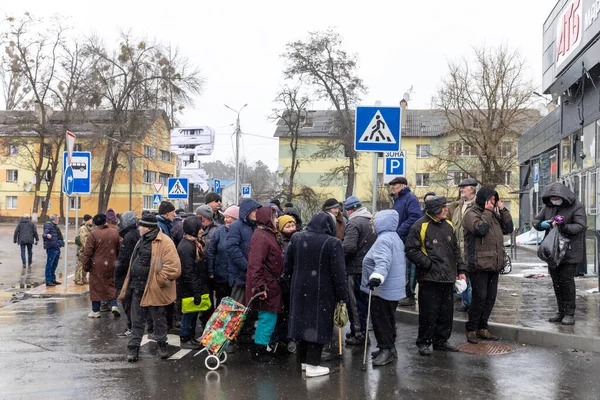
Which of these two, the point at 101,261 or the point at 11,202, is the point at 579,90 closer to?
the point at 101,261

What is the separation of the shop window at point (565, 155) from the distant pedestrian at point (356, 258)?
10143 mm

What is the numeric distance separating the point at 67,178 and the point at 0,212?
195 feet

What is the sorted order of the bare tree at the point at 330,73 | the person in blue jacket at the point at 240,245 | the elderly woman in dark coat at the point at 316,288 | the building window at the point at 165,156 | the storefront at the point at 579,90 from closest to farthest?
the elderly woman in dark coat at the point at 316,288 → the person in blue jacket at the point at 240,245 → the storefront at the point at 579,90 → the bare tree at the point at 330,73 → the building window at the point at 165,156

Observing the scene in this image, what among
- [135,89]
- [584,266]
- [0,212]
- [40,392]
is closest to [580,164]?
[584,266]

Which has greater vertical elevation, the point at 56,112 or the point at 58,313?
the point at 56,112

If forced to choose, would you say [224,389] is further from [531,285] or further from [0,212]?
[0,212]

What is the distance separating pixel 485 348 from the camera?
750cm

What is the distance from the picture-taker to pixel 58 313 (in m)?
10.8

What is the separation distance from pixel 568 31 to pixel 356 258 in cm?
978

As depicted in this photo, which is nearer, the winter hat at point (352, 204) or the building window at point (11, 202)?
the winter hat at point (352, 204)

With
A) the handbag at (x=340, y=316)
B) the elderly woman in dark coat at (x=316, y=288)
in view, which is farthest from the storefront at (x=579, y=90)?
the elderly woman in dark coat at (x=316, y=288)

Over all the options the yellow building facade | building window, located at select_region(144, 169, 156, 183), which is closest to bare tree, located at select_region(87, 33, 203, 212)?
the yellow building facade

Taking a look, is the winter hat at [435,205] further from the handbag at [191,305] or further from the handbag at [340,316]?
the handbag at [191,305]

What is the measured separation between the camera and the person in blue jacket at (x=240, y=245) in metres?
7.55
